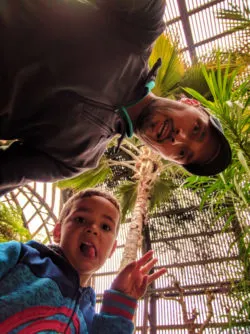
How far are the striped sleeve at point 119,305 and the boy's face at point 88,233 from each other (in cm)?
14

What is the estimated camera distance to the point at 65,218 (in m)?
1.29

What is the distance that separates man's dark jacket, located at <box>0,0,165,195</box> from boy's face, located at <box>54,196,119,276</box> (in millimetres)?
336

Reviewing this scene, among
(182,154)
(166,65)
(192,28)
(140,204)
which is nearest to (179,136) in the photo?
(182,154)

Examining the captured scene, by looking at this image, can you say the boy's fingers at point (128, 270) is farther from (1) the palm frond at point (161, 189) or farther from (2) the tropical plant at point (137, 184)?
(1) the palm frond at point (161, 189)

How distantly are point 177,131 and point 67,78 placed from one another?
53 centimetres

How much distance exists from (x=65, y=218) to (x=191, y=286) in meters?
5.09

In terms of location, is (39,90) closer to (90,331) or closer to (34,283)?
(34,283)

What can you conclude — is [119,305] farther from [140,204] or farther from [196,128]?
[140,204]

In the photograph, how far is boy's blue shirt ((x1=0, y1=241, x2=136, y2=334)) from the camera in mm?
856

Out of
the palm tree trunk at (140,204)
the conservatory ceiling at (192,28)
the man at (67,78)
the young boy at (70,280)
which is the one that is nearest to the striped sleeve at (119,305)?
the young boy at (70,280)

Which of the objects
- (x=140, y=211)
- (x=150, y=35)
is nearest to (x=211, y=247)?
(x=140, y=211)

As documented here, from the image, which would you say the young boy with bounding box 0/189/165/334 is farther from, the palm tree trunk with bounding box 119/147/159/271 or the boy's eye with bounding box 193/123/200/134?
the palm tree trunk with bounding box 119/147/159/271

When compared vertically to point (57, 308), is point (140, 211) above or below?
above

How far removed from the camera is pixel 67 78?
79 centimetres
